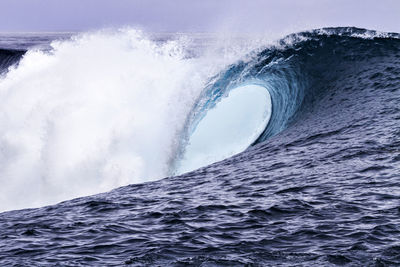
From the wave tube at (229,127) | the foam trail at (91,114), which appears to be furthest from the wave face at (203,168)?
the wave tube at (229,127)

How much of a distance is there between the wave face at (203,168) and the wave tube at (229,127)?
0.21 m

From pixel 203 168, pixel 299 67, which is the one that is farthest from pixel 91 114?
pixel 299 67

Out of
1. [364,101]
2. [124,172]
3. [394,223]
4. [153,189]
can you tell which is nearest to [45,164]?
[124,172]

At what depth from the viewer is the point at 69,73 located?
65.7 feet

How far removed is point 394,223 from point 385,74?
10.8 m

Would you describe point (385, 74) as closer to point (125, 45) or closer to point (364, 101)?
point (364, 101)

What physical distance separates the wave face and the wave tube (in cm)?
21

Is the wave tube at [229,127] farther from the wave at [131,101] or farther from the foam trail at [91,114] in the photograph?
the foam trail at [91,114]

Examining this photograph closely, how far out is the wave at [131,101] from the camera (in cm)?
1513

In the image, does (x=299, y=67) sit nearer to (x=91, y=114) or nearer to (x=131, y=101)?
(x=131, y=101)

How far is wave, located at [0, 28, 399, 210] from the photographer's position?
15.1 m

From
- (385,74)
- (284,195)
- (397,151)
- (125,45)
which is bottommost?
(284,195)

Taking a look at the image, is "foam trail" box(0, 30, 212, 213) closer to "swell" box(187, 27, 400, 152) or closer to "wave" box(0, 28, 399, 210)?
"wave" box(0, 28, 399, 210)

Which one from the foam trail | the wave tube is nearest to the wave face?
the foam trail
